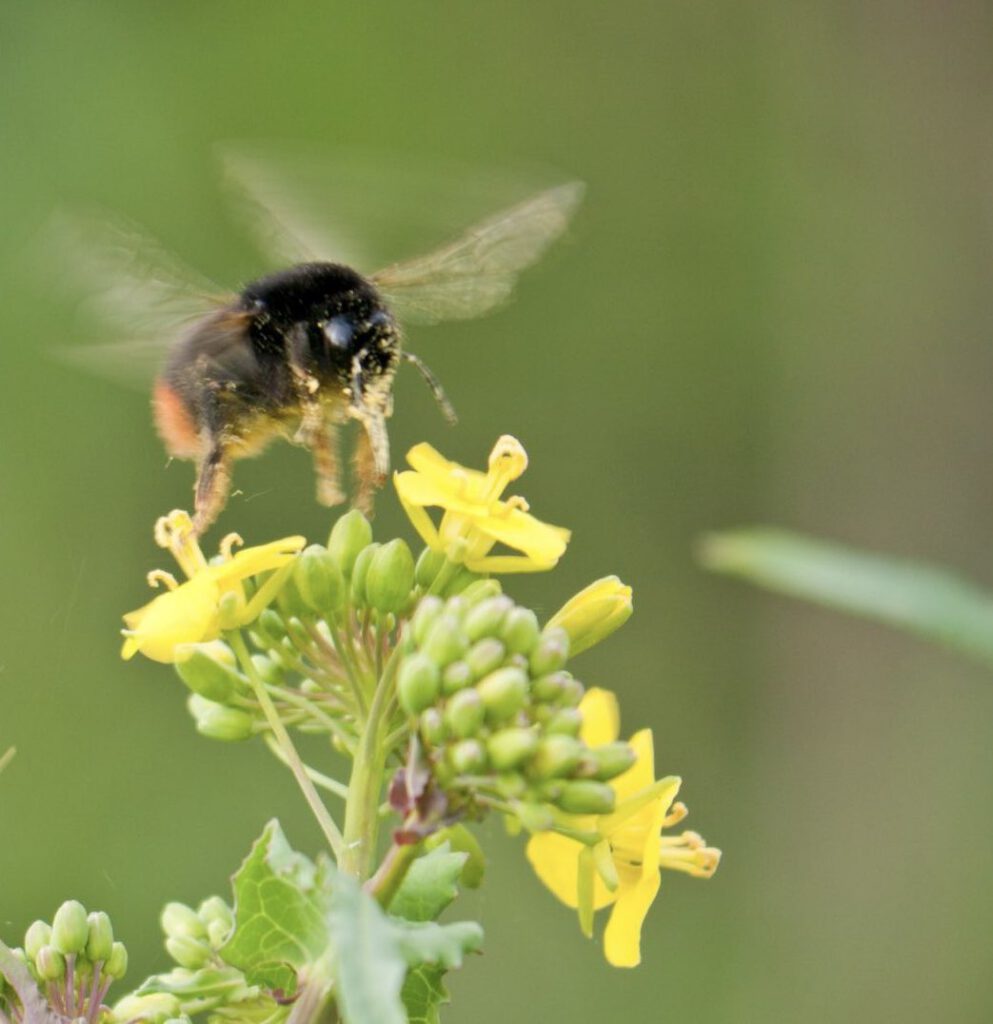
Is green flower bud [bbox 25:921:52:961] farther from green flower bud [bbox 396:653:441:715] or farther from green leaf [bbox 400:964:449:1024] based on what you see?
green flower bud [bbox 396:653:441:715]

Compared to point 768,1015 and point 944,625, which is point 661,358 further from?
point 944,625

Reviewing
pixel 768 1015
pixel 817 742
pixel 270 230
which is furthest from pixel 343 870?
pixel 817 742

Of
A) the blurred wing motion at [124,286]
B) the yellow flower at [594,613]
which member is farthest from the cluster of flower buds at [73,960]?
the blurred wing motion at [124,286]

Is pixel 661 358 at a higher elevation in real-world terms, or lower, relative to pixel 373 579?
lower

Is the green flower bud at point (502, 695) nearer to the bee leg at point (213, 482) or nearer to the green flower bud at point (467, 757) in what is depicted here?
the green flower bud at point (467, 757)

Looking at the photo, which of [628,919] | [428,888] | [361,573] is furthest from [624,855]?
[361,573]
